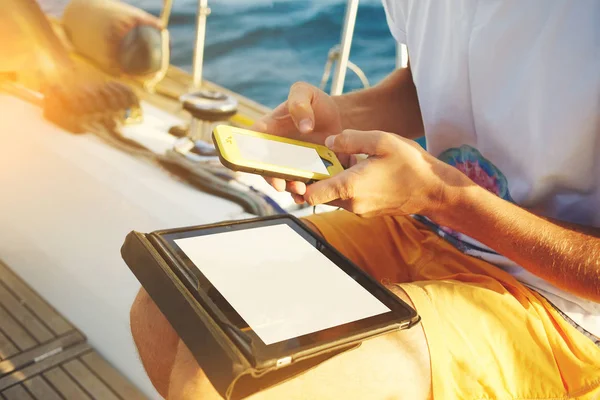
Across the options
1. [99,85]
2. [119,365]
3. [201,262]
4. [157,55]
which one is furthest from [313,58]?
[201,262]

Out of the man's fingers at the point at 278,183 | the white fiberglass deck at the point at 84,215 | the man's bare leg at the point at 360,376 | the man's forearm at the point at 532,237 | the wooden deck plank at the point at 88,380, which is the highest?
the man's fingers at the point at 278,183

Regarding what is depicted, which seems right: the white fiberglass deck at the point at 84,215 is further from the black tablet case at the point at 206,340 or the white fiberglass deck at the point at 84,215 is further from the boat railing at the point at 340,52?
the boat railing at the point at 340,52

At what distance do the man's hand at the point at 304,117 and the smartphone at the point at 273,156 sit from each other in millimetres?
45

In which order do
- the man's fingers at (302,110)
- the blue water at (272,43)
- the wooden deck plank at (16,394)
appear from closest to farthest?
the man's fingers at (302,110) → the wooden deck plank at (16,394) → the blue water at (272,43)

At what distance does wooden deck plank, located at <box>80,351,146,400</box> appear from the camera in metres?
Result: 1.02

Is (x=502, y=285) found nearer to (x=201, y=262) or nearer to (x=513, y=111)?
(x=513, y=111)

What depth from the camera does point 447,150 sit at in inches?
38.3

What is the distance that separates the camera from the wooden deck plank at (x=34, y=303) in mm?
1159

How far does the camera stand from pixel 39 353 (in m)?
1.08

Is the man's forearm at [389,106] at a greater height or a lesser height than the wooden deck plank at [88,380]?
greater

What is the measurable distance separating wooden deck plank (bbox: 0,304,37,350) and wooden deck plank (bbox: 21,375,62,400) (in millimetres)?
92

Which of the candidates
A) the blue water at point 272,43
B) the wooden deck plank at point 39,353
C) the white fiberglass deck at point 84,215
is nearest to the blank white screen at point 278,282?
the white fiberglass deck at point 84,215

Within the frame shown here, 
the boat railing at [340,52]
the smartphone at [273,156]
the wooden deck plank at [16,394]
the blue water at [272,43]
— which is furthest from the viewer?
the blue water at [272,43]

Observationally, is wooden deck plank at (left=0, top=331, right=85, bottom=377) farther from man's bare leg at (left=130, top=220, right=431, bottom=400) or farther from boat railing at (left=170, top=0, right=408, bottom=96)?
boat railing at (left=170, top=0, right=408, bottom=96)
